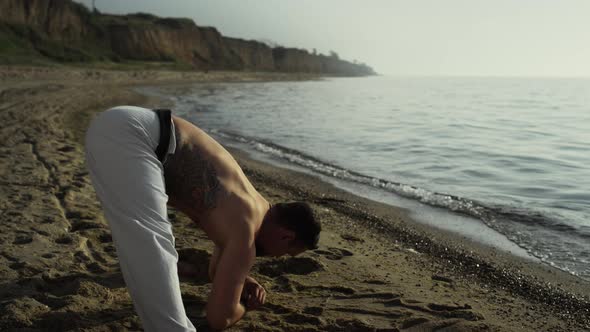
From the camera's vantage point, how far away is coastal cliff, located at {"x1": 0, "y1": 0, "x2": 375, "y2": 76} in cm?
3942

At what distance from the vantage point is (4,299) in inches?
116

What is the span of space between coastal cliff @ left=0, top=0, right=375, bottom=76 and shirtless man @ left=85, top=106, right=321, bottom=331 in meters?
33.3

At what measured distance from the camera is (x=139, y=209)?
7.66ft

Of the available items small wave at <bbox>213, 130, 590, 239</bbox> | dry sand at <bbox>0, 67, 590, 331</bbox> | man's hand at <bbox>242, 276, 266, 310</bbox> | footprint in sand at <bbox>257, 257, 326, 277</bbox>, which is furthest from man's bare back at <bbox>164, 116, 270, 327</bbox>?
small wave at <bbox>213, 130, 590, 239</bbox>

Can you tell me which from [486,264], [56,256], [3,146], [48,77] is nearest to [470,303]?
[486,264]

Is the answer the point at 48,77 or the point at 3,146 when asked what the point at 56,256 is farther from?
the point at 48,77

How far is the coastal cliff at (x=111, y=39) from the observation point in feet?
129

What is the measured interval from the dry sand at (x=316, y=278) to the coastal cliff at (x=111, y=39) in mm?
31315

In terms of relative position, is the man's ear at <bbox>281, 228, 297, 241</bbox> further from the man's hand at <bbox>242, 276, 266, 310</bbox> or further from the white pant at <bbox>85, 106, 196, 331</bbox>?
the white pant at <bbox>85, 106, 196, 331</bbox>

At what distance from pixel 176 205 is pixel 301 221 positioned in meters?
0.73

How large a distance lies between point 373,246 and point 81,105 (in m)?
12.9

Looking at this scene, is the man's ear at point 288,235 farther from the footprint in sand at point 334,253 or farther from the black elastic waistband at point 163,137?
the footprint in sand at point 334,253

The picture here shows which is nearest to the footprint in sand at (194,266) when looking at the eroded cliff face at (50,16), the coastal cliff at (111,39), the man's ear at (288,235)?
the man's ear at (288,235)

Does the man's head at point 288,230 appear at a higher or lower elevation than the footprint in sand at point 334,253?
higher
